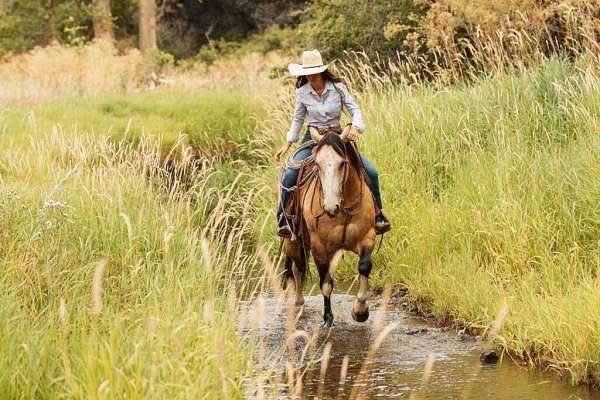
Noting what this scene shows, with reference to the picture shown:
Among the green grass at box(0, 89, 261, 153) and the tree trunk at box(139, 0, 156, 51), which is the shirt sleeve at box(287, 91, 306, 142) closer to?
the green grass at box(0, 89, 261, 153)

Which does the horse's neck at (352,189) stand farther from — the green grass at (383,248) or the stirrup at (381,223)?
the green grass at (383,248)

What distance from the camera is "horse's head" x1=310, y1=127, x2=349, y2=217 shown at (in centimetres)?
825

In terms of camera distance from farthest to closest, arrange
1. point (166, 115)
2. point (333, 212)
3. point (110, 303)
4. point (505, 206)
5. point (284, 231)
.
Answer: point (166, 115), point (284, 231), point (505, 206), point (333, 212), point (110, 303)

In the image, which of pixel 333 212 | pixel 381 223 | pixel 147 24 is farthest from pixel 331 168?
pixel 147 24

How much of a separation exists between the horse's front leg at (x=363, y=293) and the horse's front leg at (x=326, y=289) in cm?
24

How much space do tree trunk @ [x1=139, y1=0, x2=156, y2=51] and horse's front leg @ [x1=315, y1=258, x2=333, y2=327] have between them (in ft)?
79.6

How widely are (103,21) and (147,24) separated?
2.39 meters

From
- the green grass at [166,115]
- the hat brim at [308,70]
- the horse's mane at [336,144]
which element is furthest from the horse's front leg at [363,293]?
the green grass at [166,115]

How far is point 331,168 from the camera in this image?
8250 millimetres

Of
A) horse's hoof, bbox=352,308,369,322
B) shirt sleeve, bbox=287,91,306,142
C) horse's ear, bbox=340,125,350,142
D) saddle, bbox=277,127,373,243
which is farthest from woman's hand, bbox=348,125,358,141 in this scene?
horse's hoof, bbox=352,308,369,322

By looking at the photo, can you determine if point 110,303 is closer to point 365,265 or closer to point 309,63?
point 365,265

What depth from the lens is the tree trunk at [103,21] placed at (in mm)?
33719

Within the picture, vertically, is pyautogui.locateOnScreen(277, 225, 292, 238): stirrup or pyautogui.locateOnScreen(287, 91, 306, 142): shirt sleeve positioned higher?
pyautogui.locateOnScreen(287, 91, 306, 142): shirt sleeve

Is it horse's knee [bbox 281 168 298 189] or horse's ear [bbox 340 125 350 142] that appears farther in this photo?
horse's knee [bbox 281 168 298 189]
